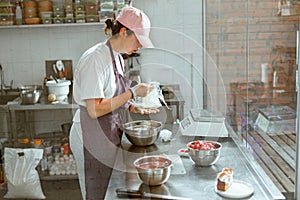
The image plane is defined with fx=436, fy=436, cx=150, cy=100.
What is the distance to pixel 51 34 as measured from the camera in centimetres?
317

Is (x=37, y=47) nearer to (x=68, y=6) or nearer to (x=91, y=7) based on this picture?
(x=68, y=6)

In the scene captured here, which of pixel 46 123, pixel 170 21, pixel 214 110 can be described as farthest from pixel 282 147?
pixel 46 123

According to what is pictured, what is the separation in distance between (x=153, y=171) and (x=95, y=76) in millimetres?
542

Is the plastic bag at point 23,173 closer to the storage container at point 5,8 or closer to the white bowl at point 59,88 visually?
the white bowl at point 59,88

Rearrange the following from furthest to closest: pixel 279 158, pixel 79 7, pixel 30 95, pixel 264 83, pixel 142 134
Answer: pixel 79 7
pixel 30 95
pixel 142 134
pixel 264 83
pixel 279 158

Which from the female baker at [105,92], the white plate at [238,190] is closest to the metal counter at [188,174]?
the white plate at [238,190]

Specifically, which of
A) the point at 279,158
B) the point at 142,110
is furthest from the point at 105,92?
the point at 279,158

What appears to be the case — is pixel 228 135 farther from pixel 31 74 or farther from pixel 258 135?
pixel 31 74

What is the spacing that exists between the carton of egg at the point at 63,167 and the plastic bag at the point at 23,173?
4.3 inches

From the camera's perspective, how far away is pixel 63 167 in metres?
2.87

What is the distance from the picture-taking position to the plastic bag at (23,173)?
2738 millimetres

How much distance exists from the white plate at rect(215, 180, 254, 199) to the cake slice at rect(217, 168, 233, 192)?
12 mm

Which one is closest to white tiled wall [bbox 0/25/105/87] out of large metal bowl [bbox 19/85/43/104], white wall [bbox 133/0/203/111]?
large metal bowl [bbox 19/85/43/104]

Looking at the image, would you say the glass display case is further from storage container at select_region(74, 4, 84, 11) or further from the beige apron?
storage container at select_region(74, 4, 84, 11)
